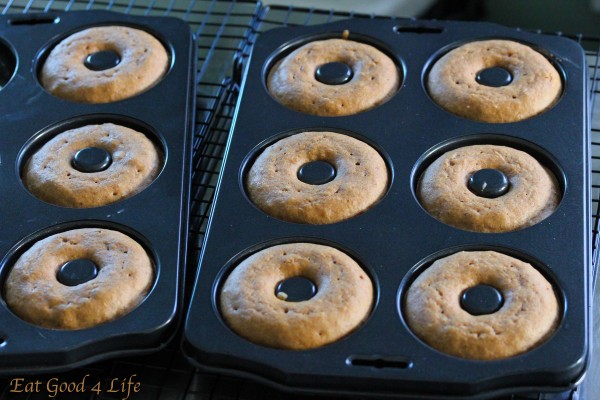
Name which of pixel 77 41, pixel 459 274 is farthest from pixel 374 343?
pixel 77 41

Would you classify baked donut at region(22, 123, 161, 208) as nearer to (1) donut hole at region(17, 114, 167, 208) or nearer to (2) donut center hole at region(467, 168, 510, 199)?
(1) donut hole at region(17, 114, 167, 208)

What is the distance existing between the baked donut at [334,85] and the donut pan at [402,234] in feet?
0.09

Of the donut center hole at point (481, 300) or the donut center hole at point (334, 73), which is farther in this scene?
the donut center hole at point (334, 73)

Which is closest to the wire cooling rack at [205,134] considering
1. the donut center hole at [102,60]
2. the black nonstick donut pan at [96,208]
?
the black nonstick donut pan at [96,208]

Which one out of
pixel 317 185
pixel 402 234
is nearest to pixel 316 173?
pixel 317 185

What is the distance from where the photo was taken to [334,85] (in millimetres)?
1950

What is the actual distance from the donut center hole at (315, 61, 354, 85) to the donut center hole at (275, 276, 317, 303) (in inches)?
21.4

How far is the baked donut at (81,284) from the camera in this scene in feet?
4.96

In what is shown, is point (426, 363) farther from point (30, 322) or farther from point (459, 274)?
point (30, 322)

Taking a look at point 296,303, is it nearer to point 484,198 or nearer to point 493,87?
point 484,198

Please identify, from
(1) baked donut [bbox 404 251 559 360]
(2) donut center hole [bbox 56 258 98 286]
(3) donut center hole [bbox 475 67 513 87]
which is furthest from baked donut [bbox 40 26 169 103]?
(1) baked donut [bbox 404 251 559 360]

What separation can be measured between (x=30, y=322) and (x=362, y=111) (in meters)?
0.79

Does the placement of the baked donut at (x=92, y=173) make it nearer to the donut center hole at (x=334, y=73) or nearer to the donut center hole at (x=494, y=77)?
the donut center hole at (x=334, y=73)

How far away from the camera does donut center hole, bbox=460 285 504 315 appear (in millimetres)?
1501
